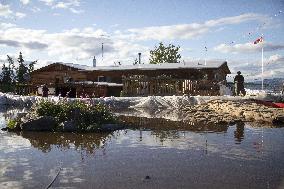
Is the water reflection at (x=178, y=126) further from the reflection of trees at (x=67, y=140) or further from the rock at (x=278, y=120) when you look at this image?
the rock at (x=278, y=120)

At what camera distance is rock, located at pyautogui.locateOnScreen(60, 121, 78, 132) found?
37.2 ft

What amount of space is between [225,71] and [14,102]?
82.2 ft

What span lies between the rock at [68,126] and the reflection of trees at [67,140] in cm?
54

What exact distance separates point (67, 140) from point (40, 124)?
2.48 meters

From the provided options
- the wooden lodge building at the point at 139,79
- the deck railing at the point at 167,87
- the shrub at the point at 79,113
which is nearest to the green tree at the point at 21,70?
the wooden lodge building at the point at 139,79

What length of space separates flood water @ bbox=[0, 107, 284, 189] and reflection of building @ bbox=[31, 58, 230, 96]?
13089mm

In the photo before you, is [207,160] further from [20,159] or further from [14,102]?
[14,102]

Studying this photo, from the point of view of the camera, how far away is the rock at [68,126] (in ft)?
37.2

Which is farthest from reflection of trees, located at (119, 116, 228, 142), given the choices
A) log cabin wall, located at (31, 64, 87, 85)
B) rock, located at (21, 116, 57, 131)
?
log cabin wall, located at (31, 64, 87, 85)

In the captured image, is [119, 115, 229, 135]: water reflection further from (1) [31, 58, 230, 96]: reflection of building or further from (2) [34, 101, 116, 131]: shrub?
(1) [31, 58, 230, 96]: reflection of building

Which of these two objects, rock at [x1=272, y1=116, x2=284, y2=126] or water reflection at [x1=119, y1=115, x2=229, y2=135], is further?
rock at [x1=272, y1=116, x2=284, y2=126]

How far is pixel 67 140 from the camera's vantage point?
969cm

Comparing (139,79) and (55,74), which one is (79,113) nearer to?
(139,79)

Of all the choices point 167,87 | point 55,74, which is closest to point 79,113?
point 167,87
